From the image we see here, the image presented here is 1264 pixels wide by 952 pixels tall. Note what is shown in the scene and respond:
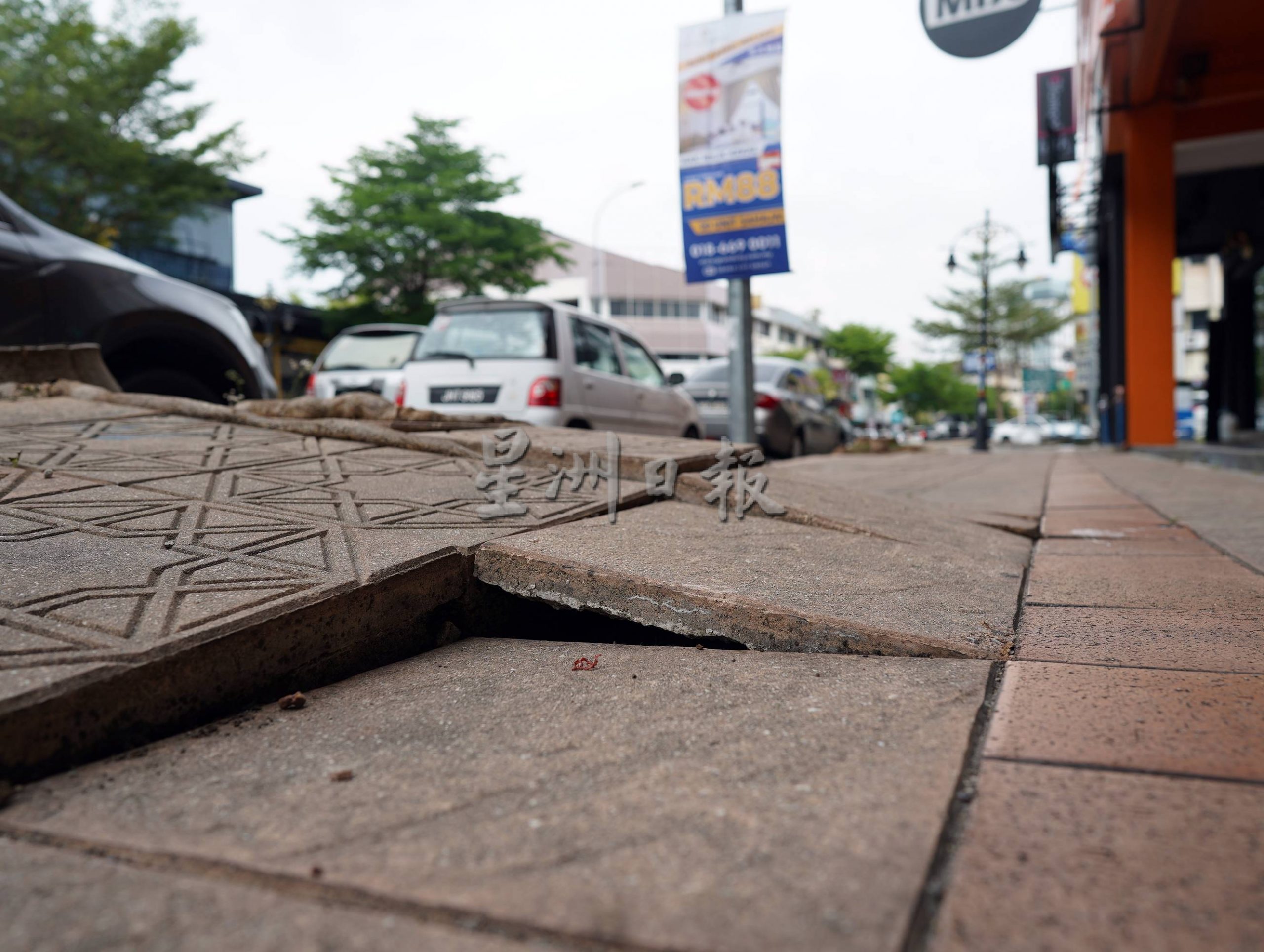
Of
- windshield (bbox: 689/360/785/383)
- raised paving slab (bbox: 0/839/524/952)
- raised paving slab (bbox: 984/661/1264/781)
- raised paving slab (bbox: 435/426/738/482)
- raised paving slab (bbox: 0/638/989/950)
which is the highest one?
windshield (bbox: 689/360/785/383)

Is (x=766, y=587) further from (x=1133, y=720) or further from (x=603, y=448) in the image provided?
(x=603, y=448)

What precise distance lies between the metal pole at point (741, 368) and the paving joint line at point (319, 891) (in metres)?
6.88

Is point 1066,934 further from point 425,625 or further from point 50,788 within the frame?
point 425,625

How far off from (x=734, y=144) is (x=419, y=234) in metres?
18.8

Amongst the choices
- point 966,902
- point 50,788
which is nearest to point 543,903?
point 966,902

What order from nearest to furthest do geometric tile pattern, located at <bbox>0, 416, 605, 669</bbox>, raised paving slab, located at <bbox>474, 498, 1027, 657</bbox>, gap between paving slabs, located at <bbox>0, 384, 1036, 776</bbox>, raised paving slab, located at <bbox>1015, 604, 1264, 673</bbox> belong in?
gap between paving slabs, located at <bbox>0, 384, 1036, 776</bbox>, geometric tile pattern, located at <bbox>0, 416, 605, 669</bbox>, raised paving slab, located at <bbox>1015, 604, 1264, 673</bbox>, raised paving slab, located at <bbox>474, 498, 1027, 657</bbox>

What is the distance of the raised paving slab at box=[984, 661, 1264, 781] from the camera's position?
1.29 metres

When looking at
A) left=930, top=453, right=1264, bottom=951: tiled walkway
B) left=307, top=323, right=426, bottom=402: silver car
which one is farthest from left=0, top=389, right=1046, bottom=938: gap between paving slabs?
left=307, top=323, right=426, bottom=402: silver car

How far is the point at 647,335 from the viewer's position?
5409 cm

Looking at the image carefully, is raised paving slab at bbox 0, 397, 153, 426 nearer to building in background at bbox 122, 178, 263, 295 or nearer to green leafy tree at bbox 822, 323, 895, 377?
building in background at bbox 122, 178, 263, 295

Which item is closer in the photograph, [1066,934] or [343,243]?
[1066,934]

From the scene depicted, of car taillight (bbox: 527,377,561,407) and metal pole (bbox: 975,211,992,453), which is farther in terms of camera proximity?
metal pole (bbox: 975,211,992,453)

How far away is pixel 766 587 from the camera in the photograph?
218 cm

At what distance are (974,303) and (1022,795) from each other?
47.2m
